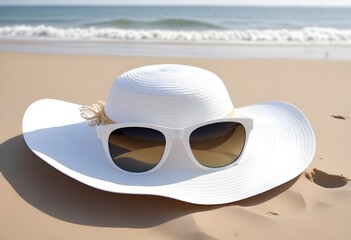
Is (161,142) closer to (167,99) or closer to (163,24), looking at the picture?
(167,99)

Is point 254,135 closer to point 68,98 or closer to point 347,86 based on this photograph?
point 68,98

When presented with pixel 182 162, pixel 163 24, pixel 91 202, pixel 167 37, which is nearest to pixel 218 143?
pixel 182 162

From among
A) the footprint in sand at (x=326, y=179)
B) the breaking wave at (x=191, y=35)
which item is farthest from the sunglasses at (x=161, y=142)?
the breaking wave at (x=191, y=35)

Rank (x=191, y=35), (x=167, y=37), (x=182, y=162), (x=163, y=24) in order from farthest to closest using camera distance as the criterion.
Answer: (x=163, y=24) → (x=191, y=35) → (x=167, y=37) → (x=182, y=162)

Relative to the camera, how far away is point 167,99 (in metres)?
2.22

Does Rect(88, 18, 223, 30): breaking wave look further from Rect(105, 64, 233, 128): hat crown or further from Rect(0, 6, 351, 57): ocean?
Rect(105, 64, 233, 128): hat crown

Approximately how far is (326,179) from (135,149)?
1103 mm

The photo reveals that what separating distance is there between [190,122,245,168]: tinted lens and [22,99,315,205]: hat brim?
55 millimetres

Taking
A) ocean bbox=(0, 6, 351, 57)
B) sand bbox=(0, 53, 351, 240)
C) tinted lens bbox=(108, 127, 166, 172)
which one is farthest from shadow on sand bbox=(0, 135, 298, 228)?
ocean bbox=(0, 6, 351, 57)

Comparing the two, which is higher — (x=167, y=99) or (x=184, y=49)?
(x=184, y=49)

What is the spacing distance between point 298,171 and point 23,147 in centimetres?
158

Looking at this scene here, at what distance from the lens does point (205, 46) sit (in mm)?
8141

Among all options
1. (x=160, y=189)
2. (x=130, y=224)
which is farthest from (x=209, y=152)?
(x=130, y=224)

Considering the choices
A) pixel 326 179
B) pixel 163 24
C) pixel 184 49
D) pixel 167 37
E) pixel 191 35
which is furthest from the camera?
pixel 163 24
